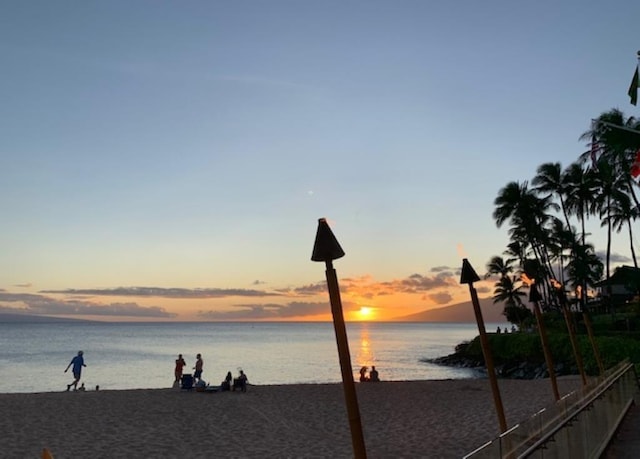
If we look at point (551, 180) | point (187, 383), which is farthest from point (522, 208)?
point (187, 383)

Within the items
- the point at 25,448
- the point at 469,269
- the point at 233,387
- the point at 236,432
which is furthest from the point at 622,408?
the point at 233,387

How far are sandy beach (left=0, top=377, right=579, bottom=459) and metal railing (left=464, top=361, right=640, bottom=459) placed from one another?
3246 millimetres

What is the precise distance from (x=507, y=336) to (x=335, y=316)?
158 ft

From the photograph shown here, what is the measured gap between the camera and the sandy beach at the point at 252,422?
12.3 metres

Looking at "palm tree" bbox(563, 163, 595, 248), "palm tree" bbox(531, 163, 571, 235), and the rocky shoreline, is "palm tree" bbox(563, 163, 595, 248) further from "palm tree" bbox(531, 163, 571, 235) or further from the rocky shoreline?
the rocky shoreline

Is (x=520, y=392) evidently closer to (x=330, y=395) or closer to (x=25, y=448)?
(x=330, y=395)

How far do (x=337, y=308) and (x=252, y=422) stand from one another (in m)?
11.9

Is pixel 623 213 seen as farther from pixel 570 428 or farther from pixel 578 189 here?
pixel 570 428

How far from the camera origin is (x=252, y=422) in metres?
16.1

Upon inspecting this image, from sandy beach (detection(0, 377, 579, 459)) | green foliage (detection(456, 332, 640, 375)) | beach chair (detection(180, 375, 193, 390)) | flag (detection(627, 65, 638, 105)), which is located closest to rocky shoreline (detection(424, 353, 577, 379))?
green foliage (detection(456, 332, 640, 375))

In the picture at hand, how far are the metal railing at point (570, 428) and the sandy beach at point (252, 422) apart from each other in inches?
128

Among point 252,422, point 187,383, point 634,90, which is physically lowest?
point 252,422

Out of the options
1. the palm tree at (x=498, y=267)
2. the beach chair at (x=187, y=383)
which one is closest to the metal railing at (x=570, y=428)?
the beach chair at (x=187, y=383)

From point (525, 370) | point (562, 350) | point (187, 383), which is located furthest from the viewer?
point (525, 370)
